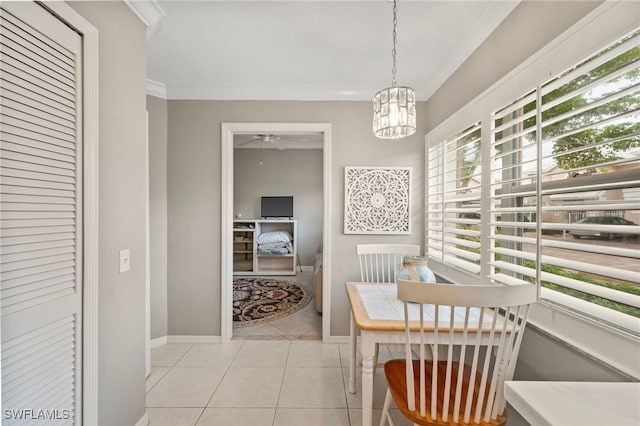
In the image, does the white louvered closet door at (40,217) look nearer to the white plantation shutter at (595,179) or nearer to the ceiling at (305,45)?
the ceiling at (305,45)

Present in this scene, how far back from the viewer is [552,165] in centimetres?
121

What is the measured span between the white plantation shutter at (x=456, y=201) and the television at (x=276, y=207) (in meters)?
3.89

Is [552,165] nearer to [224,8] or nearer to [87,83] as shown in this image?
[224,8]

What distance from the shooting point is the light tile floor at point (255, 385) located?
5.73 feet

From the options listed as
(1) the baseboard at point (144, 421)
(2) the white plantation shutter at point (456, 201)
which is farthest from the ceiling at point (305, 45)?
(1) the baseboard at point (144, 421)

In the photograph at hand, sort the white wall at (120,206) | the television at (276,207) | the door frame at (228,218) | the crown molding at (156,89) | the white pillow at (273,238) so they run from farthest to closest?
the television at (276,207), the white pillow at (273,238), the door frame at (228,218), the crown molding at (156,89), the white wall at (120,206)

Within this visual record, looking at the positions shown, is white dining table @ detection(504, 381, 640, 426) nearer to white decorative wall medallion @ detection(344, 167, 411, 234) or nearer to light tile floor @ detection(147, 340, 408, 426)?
light tile floor @ detection(147, 340, 408, 426)

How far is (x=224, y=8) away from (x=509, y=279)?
92.4 inches

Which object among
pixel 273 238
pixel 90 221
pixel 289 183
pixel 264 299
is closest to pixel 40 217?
pixel 90 221

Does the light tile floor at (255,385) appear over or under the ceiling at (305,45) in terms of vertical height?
under

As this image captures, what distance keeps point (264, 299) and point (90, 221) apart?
3.19 metres

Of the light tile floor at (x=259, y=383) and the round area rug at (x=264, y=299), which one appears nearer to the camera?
the light tile floor at (x=259, y=383)

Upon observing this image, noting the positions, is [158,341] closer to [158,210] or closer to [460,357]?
[158,210]

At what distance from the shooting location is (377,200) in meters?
2.76
